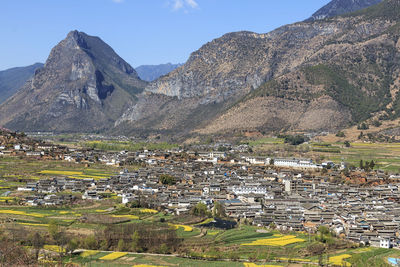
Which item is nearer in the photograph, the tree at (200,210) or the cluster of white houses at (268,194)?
the cluster of white houses at (268,194)

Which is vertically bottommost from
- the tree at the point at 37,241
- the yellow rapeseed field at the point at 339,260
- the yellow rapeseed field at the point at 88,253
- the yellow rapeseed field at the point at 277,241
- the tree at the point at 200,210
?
the yellow rapeseed field at the point at 339,260

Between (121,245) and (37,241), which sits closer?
(37,241)

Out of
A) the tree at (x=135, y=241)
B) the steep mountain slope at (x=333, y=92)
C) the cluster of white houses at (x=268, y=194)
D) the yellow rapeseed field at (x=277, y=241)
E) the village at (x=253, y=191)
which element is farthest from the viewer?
the steep mountain slope at (x=333, y=92)

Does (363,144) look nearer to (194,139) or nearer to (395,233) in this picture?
(194,139)

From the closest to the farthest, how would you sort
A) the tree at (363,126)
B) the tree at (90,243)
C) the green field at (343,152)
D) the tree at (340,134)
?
the tree at (90,243) → the green field at (343,152) → the tree at (340,134) → the tree at (363,126)

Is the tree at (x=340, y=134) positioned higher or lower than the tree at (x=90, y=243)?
higher

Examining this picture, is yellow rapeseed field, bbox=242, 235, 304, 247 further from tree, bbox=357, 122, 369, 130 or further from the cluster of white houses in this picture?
tree, bbox=357, 122, 369, 130

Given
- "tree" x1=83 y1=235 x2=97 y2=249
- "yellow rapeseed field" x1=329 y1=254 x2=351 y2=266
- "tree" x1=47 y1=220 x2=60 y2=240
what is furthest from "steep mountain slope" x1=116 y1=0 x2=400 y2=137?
"tree" x1=83 y1=235 x2=97 y2=249

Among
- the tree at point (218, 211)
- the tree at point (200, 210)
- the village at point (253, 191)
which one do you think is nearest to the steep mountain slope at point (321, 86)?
the village at point (253, 191)

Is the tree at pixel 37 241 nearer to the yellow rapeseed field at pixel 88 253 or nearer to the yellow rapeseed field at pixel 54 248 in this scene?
the yellow rapeseed field at pixel 54 248

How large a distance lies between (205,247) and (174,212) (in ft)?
50.2

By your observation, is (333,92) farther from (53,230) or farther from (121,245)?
(53,230)

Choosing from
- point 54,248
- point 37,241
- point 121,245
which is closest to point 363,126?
point 121,245

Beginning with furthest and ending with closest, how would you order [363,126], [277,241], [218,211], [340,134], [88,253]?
[363,126] < [340,134] < [218,211] < [277,241] < [88,253]
